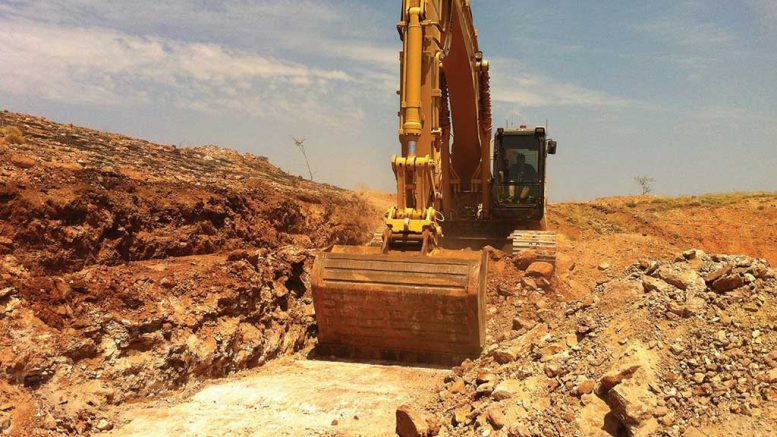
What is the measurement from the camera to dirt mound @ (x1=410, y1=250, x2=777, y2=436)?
4418mm

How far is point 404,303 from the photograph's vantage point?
704 centimetres

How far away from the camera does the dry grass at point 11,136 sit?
930 centimetres

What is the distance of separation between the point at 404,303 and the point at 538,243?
5.57 m

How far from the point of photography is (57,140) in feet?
35.7

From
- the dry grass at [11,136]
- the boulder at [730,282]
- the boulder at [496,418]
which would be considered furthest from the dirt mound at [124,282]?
the boulder at [730,282]

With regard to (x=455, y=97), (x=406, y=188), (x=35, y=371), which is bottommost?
(x=35, y=371)

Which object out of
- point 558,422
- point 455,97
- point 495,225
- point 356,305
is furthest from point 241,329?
point 495,225

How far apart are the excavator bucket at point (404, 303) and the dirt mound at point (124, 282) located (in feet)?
4.67

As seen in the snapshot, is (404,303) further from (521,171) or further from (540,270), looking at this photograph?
(521,171)

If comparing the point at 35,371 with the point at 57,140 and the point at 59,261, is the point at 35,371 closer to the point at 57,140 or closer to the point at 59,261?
the point at 59,261

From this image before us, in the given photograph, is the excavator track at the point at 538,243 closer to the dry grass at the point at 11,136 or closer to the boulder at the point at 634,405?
the boulder at the point at 634,405

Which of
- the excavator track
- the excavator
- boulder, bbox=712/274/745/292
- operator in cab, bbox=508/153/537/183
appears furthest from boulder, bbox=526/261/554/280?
boulder, bbox=712/274/745/292

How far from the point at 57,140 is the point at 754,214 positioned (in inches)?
874

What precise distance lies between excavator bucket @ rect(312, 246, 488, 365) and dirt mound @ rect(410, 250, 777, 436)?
0.58m
